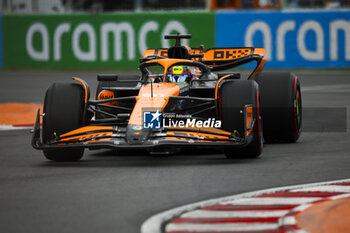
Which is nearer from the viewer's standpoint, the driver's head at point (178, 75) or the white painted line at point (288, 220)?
the white painted line at point (288, 220)

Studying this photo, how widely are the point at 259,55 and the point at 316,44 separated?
13.1 metres

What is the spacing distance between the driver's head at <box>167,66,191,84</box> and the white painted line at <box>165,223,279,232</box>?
4.61m

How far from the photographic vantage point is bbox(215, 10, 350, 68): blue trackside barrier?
81.9 feet

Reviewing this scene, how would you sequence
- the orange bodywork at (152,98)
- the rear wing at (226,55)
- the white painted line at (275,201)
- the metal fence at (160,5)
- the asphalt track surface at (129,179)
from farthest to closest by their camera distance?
1. the metal fence at (160,5)
2. the rear wing at (226,55)
3. the orange bodywork at (152,98)
4. the white painted line at (275,201)
5. the asphalt track surface at (129,179)

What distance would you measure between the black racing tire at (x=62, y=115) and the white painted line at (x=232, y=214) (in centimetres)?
328

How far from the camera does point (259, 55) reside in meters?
12.3

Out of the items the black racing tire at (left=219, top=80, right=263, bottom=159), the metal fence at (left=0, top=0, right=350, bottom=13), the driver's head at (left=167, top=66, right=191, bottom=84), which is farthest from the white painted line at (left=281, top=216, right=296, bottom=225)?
the metal fence at (left=0, top=0, right=350, bottom=13)

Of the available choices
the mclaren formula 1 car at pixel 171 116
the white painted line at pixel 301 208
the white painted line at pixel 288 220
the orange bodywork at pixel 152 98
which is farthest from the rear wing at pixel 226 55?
the white painted line at pixel 288 220

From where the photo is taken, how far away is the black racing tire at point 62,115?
9.49 metres

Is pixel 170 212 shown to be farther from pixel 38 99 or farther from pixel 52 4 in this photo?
pixel 52 4

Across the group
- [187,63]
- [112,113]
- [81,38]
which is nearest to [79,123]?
[112,113]

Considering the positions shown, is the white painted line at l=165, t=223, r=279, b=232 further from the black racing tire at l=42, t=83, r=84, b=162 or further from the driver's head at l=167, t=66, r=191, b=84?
the driver's head at l=167, t=66, r=191, b=84

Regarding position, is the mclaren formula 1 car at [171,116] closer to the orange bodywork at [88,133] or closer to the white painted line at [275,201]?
the orange bodywork at [88,133]

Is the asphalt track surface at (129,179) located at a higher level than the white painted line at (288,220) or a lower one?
lower
